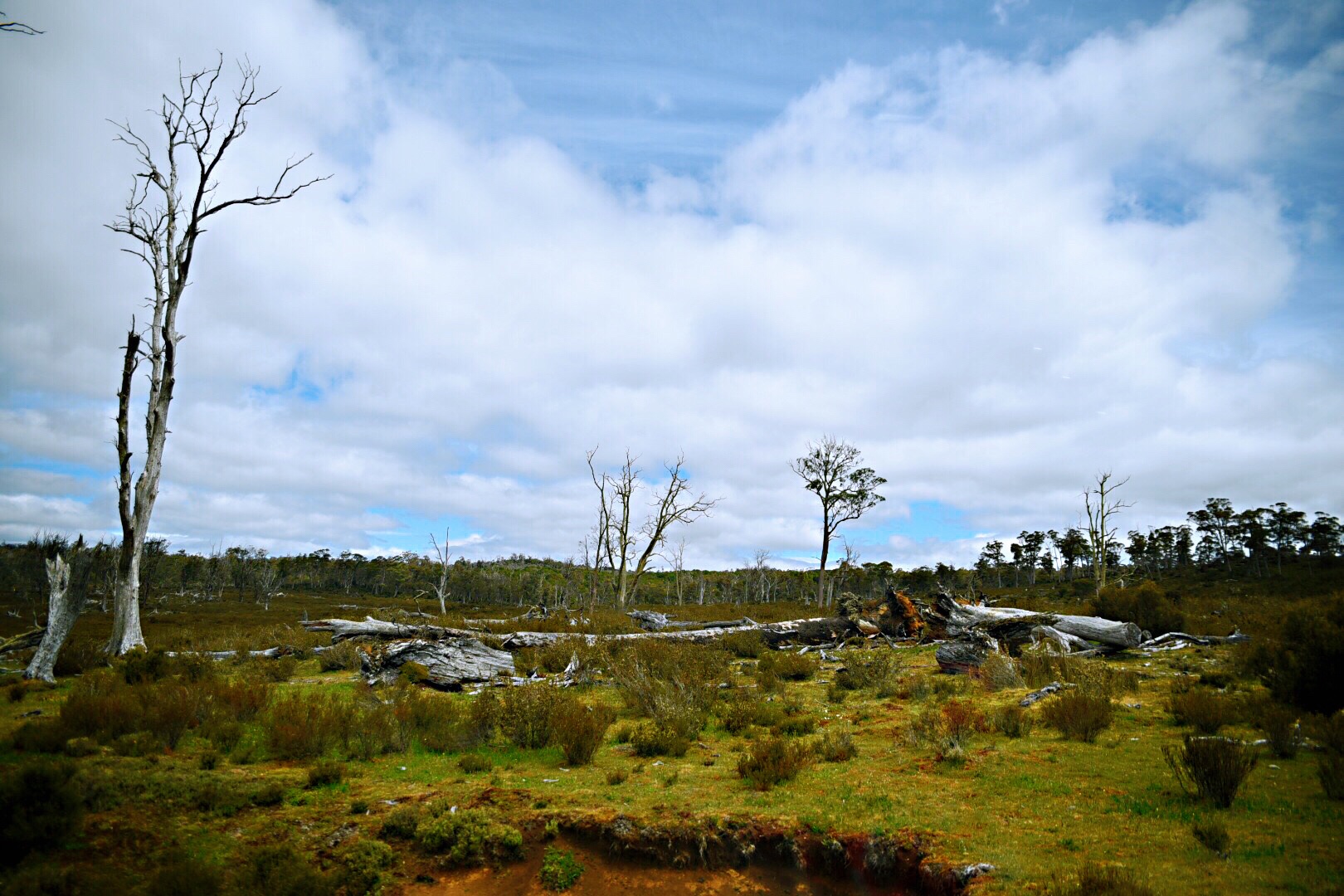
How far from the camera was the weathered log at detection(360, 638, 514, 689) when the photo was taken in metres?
15.9

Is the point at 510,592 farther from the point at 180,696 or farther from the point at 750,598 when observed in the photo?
the point at 180,696

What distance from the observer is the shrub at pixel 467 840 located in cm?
707

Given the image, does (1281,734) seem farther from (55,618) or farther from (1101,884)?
(55,618)

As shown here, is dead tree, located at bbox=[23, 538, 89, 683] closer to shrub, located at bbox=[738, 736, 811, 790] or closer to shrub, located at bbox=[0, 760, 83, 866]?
shrub, located at bbox=[0, 760, 83, 866]

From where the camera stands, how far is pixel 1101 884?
532 centimetres

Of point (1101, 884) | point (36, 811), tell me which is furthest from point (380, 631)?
point (1101, 884)

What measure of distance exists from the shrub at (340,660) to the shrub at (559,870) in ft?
45.6

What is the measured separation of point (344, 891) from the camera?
631 cm

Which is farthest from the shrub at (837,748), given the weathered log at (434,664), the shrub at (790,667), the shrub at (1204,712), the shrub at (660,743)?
the weathered log at (434,664)

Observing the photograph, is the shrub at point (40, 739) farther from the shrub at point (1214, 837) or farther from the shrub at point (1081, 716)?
the shrub at point (1081, 716)

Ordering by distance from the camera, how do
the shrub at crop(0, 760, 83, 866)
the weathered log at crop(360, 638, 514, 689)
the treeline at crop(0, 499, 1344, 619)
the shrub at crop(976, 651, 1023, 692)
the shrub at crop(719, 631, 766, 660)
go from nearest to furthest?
the shrub at crop(0, 760, 83, 866)
the shrub at crop(976, 651, 1023, 692)
the weathered log at crop(360, 638, 514, 689)
the shrub at crop(719, 631, 766, 660)
the treeline at crop(0, 499, 1344, 619)

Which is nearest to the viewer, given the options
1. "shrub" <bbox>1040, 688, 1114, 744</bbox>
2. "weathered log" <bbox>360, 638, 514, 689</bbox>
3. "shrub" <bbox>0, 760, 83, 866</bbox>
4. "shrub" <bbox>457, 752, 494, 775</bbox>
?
"shrub" <bbox>0, 760, 83, 866</bbox>

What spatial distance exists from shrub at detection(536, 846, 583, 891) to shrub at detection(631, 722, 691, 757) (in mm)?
3751

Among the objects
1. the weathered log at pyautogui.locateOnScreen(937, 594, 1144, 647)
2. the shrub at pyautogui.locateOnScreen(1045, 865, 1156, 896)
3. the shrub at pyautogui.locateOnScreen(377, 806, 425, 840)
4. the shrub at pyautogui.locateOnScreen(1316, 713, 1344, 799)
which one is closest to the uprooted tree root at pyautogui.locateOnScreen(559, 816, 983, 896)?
the shrub at pyautogui.locateOnScreen(1045, 865, 1156, 896)
